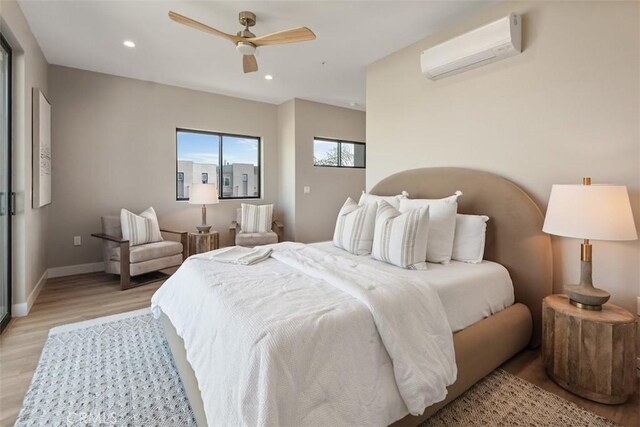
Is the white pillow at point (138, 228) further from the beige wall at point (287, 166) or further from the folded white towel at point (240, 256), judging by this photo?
the beige wall at point (287, 166)

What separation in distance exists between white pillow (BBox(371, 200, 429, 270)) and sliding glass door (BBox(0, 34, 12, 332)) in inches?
128

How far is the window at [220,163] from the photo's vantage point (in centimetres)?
508

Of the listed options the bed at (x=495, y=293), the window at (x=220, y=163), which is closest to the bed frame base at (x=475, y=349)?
the bed at (x=495, y=293)

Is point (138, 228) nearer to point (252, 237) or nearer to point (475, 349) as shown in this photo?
point (252, 237)

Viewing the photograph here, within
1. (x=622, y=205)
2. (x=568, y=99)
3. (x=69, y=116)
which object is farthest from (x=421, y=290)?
(x=69, y=116)

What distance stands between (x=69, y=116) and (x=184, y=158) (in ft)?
5.00

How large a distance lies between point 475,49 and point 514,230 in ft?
5.00

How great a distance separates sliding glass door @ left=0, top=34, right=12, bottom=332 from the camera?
269 cm

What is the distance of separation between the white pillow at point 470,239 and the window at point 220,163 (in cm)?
408

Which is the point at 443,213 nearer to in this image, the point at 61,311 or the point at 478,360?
the point at 478,360

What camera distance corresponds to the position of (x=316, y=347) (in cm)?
121

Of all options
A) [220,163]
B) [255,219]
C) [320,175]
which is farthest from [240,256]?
[320,175]

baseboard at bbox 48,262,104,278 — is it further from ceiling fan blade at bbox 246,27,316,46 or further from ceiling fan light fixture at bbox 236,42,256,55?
ceiling fan blade at bbox 246,27,316,46

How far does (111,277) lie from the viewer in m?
4.11
